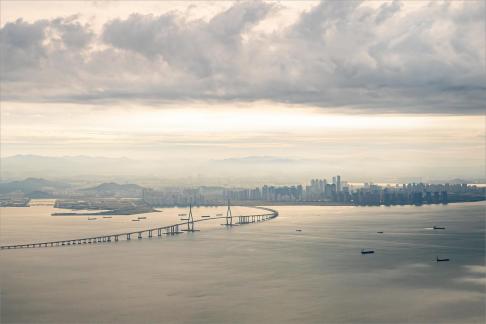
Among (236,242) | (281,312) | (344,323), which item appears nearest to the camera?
(344,323)

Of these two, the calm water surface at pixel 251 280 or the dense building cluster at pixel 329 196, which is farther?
the dense building cluster at pixel 329 196

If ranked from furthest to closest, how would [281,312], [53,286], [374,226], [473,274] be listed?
[374,226]
[473,274]
[53,286]
[281,312]

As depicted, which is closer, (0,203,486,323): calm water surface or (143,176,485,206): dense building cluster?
(0,203,486,323): calm water surface

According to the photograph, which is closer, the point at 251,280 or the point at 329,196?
the point at 251,280

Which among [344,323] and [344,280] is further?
[344,280]

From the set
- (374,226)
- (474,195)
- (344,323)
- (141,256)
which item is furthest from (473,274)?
(474,195)

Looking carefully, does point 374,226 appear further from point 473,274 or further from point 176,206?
point 176,206
